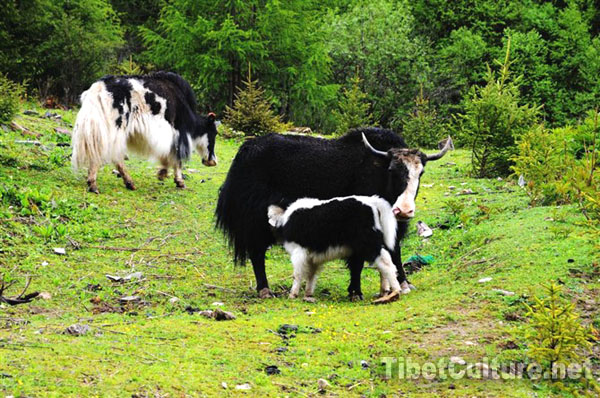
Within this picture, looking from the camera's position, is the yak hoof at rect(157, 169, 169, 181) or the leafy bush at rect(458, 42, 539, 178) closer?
the leafy bush at rect(458, 42, 539, 178)

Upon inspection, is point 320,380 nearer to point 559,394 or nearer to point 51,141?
point 559,394

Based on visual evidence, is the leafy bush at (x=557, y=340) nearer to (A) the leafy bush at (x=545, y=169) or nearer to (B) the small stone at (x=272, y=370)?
(B) the small stone at (x=272, y=370)

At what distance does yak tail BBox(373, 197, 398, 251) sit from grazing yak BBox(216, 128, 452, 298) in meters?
0.21

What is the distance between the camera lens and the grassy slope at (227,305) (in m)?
3.71

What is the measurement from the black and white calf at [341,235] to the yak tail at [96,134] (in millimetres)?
4233

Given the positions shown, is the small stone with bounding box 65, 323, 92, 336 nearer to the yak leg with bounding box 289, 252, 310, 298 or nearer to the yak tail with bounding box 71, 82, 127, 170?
the yak leg with bounding box 289, 252, 310, 298

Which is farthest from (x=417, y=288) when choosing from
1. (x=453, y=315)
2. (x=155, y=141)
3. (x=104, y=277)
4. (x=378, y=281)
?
(x=155, y=141)

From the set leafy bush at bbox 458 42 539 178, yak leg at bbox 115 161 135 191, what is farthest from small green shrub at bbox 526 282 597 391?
yak leg at bbox 115 161 135 191

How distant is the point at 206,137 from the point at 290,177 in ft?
16.9

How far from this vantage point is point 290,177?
6.39 metres

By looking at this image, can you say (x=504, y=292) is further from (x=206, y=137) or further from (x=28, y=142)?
(x=28, y=142)

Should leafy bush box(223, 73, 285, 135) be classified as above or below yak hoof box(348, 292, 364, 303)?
above

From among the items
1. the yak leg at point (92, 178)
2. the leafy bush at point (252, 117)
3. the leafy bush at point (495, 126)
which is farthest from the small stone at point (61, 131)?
the leafy bush at point (495, 126)

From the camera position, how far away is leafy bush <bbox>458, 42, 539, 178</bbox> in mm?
9914
